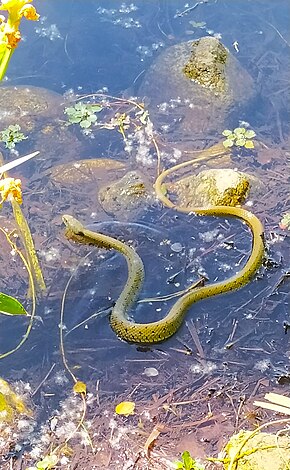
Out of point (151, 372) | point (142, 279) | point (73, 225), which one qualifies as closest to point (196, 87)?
point (73, 225)

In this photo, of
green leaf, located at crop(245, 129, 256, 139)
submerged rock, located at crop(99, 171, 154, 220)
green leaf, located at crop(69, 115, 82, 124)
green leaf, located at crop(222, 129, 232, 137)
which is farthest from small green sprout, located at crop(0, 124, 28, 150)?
green leaf, located at crop(245, 129, 256, 139)

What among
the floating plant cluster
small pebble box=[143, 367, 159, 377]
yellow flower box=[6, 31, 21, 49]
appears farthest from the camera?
the floating plant cluster

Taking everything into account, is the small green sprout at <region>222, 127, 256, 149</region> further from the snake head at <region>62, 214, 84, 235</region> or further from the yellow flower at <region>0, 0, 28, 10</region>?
the yellow flower at <region>0, 0, 28, 10</region>

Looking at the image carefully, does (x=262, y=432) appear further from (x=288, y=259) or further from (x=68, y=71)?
(x=68, y=71)

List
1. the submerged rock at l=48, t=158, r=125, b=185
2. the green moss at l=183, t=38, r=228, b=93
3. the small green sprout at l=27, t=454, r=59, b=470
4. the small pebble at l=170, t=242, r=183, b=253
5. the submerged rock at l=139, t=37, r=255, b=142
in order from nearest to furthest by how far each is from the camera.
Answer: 1. the small green sprout at l=27, t=454, r=59, b=470
2. the small pebble at l=170, t=242, r=183, b=253
3. the submerged rock at l=48, t=158, r=125, b=185
4. the submerged rock at l=139, t=37, r=255, b=142
5. the green moss at l=183, t=38, r=228, b=93

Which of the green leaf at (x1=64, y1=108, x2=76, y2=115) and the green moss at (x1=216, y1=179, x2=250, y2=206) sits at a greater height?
the green leaf at (x1=64, y1=108, x2=76, y2=115)

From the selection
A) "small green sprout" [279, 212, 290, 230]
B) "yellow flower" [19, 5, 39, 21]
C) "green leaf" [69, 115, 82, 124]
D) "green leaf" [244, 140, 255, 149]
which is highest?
"yellow flower" [19, 5, 39, 21]

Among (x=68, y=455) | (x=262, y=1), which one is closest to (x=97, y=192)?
(x=68, y=455)
